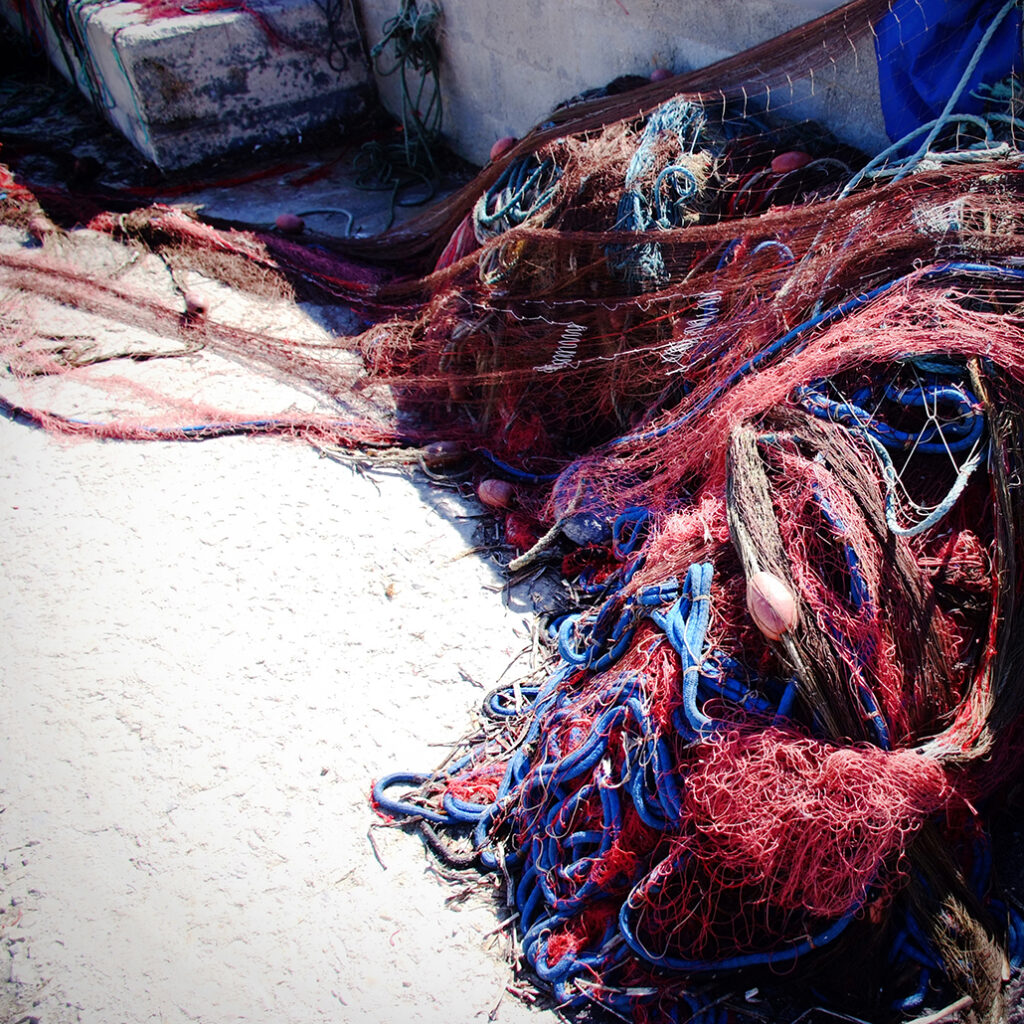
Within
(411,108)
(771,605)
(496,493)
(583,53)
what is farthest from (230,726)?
(411,108)

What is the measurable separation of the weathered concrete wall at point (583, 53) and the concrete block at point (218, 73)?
43 centimetres

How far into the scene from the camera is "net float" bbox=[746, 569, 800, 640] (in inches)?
85.4

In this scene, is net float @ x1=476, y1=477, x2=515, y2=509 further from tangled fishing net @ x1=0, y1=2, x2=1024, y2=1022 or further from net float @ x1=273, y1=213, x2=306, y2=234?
net float @ x1=273, y1=213, x2=306, y2=234

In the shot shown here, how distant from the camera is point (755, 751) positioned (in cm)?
212

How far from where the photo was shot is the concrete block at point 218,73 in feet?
21.8

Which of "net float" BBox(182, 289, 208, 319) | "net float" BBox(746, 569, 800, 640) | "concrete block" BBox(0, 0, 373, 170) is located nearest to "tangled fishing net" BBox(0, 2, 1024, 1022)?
"net float" BBox(746, 569, 800, 640)

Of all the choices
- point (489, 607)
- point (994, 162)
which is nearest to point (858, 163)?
point (994, 162)

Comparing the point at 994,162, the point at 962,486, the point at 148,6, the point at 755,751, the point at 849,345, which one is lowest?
the point at 755,751

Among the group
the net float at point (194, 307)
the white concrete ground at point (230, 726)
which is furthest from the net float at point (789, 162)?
the net float at point (194, 307)

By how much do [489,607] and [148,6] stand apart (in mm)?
6584

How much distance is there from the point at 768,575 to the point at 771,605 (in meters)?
0.10

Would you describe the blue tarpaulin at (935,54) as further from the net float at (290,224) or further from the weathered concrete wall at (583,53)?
the net float at (290,224)

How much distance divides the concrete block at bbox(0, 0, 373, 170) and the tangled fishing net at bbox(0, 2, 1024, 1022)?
4472 mm

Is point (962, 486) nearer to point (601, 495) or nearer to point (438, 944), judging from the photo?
point (601, 495)
